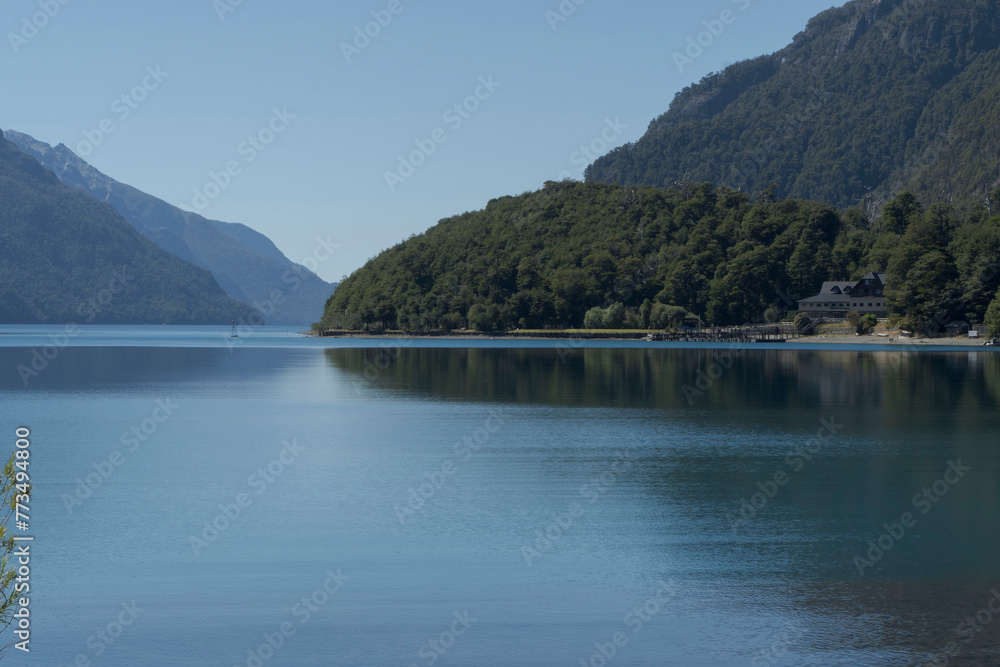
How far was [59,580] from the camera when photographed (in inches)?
635

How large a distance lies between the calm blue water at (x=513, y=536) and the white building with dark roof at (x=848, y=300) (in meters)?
122

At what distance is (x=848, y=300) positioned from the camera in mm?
160375

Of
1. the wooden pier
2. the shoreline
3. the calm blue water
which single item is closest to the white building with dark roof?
the wooden pier

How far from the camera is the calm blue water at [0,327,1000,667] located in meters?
13.1

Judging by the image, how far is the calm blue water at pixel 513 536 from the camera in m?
13.1

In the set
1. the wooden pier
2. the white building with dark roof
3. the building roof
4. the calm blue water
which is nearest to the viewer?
the calm blue water

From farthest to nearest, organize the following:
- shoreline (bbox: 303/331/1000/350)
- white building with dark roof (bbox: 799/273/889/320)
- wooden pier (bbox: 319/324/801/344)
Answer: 1. white building with dark roof (bbox: 799/273/889/320)
2. wooden pier (bbox: 319/324/801/344)
3. shoreline (bbox: 303/331/1000/350)

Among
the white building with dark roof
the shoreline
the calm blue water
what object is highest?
the white building with dark roof

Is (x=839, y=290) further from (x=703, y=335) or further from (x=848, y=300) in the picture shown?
(x=703, y=335)

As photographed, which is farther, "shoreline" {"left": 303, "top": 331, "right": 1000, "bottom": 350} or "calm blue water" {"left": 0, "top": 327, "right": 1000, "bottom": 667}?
"shoreline" {"left": 303, "top": 331, "right": 1000, "bottom": 350}

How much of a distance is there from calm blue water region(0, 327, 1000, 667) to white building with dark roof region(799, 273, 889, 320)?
122 metres

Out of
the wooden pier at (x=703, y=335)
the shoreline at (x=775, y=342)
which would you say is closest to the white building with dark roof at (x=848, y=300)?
the wooden pier at (x=703, y=335)

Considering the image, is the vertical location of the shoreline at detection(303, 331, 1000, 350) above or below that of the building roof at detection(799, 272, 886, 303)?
below

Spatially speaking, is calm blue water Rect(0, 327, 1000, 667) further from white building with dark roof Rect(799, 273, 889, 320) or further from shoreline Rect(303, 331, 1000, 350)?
white building with dark roof Rect(799, 273, 889, 320)
